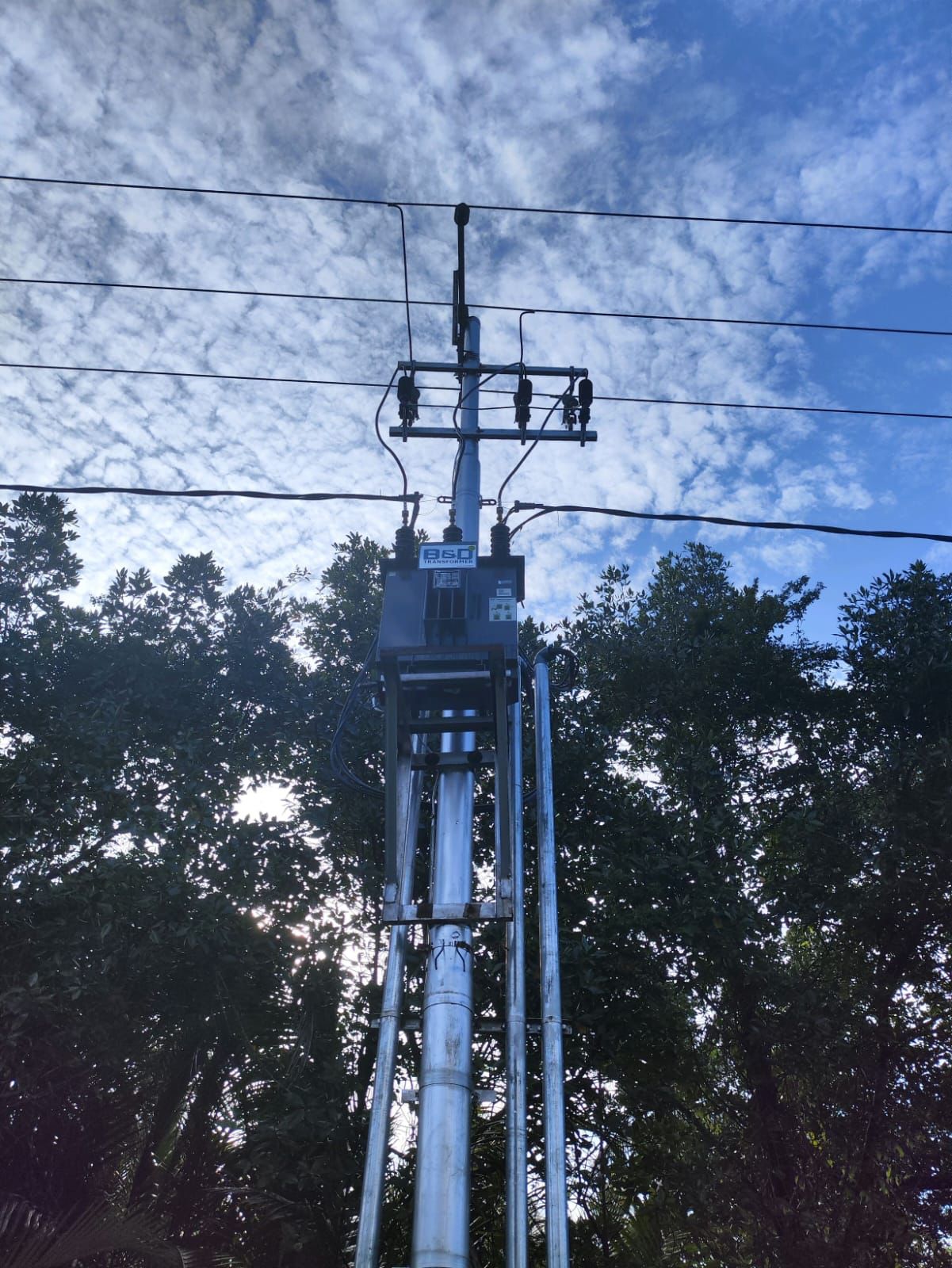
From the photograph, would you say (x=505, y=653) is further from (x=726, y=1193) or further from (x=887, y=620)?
(x=887, y=620)

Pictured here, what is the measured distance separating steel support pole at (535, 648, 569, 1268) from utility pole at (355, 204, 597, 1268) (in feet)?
0.04

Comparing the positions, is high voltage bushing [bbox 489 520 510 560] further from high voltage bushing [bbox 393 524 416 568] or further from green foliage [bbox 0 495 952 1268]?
green foliage [bbox 0 495 952 1268]

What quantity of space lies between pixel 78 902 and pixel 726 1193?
8932 millimetres

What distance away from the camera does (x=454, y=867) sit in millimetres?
6344

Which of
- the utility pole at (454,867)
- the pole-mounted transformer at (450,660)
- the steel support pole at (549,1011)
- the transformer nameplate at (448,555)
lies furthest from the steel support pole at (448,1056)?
the transformer nameplate at (448,555)

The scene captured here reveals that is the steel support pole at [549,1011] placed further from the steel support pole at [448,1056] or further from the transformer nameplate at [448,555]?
the transformer nameplate at [448,555]

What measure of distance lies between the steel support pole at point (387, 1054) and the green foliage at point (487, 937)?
364 cm

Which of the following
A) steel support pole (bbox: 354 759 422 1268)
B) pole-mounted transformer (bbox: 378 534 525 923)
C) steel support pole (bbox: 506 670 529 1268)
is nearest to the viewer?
steel support pole (bbox: 506 670 529 1268)

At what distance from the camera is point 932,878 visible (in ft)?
43.5

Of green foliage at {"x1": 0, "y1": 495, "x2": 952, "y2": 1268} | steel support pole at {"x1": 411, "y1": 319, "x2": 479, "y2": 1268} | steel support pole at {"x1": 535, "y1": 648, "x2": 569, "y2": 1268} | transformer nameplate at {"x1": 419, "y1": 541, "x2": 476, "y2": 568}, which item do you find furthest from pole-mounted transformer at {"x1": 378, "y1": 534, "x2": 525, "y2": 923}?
green foliage at {"x1": 0, "y1": 495, "x2": 952, "y2": 1268}

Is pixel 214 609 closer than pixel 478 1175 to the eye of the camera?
No

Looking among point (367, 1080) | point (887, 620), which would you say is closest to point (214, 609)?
point (367, 1080)

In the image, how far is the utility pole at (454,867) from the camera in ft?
17.5

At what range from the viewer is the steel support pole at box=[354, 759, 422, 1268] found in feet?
17.9
